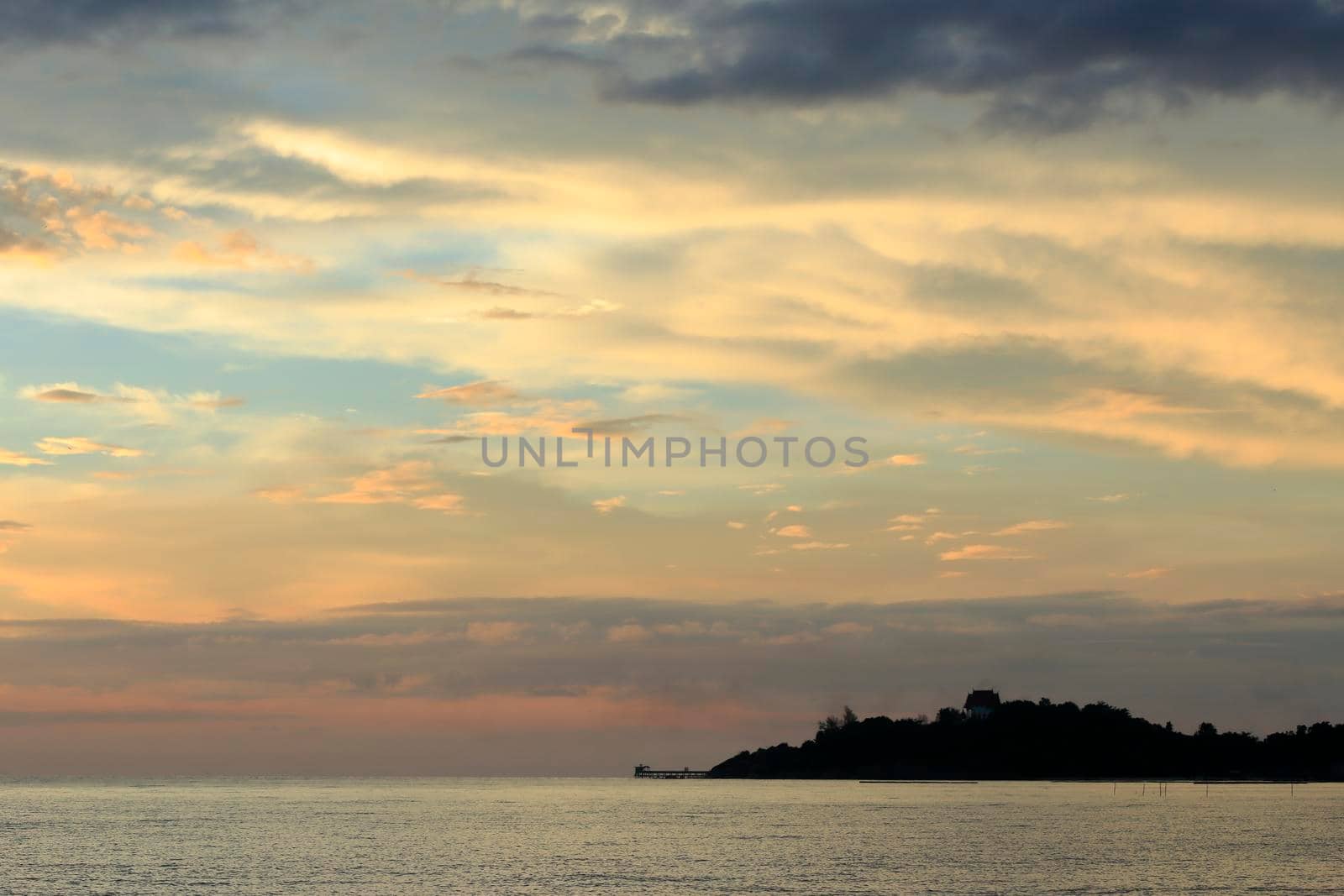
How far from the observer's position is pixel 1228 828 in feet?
625

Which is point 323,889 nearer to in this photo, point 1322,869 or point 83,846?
point 83,846

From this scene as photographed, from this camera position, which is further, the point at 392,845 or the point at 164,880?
Result: the point at 392,845

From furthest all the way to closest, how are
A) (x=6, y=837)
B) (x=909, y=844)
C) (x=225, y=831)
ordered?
(x=225, y=831) → (x=6, y=837) → (x=909, y=844)

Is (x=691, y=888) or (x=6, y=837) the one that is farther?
(x=6, y=837)

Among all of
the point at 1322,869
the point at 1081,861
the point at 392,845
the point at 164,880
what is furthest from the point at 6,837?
the point at 1322,869

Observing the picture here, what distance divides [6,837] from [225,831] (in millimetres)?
27775

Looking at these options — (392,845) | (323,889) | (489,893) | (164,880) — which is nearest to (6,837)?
(392,845)

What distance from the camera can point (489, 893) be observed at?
109188 mm

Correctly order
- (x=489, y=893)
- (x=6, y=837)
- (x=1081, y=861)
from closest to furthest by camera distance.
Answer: (x=489, y=893), (x=1081, y=861), (x=6, y=837)

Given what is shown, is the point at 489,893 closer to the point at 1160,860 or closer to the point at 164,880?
the point at 164,880

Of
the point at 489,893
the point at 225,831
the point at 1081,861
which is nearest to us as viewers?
the point at 489,893

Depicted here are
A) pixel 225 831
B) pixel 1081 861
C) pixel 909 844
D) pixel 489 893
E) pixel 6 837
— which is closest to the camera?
pixel 489 893

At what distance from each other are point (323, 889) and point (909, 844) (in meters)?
74.2

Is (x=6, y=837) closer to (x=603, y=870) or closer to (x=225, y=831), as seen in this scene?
(x=225, y=831)
